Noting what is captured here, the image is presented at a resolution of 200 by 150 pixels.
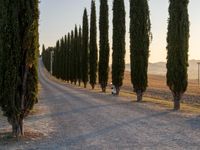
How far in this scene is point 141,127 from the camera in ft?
52.5

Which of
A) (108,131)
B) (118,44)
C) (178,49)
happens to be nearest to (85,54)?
(118,44)

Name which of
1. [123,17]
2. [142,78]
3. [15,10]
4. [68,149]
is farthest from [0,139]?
[123,17]

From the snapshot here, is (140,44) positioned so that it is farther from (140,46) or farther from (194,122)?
(194,122)

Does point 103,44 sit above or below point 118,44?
above

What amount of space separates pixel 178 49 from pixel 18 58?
40.7 ft

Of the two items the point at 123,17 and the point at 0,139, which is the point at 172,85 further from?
the point at 123,17

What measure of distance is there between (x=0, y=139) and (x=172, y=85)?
13129 millimetres

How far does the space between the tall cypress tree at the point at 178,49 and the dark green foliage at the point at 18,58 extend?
1159cm

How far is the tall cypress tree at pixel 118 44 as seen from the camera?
128 ft

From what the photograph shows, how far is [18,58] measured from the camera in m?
14.0

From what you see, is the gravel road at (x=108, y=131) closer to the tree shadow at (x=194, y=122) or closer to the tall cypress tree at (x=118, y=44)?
the tree shadow at (x=194, y=122)

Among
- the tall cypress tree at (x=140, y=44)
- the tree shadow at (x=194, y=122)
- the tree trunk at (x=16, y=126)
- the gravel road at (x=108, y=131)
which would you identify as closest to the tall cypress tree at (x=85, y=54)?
the tall cypress tree at (x=140, y=44)

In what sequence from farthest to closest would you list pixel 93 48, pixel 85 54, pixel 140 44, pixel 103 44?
pixel 85 54 → pixel 93 48 → pixel 103 44 → pixel 140 44

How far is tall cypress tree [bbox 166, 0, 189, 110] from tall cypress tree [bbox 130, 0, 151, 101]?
6.08 m
